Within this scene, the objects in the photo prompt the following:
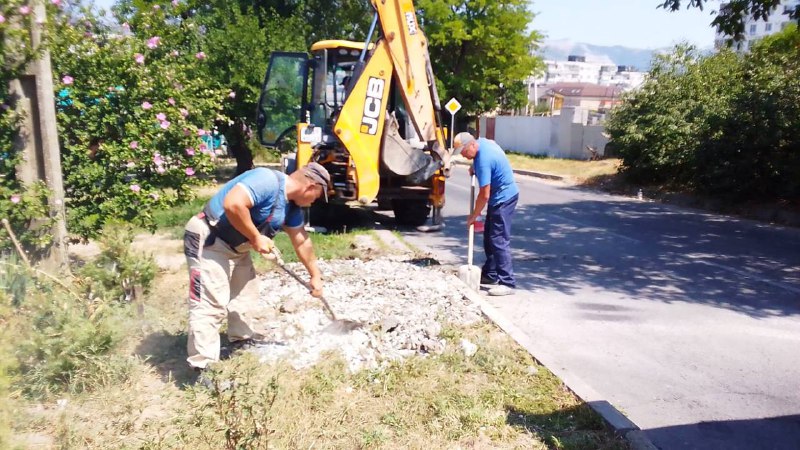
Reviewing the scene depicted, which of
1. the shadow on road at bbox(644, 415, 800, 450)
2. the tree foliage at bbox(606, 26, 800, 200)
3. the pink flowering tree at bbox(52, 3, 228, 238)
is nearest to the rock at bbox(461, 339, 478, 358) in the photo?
the shadow on road at bbox(644, 415, 800, 450)

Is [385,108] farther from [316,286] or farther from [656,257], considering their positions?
[316,286]

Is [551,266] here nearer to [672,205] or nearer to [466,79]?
[672,205]

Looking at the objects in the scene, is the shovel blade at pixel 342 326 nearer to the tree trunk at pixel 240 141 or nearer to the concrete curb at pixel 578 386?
the concrete curb at pixel 578 386

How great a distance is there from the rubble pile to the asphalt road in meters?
0.75

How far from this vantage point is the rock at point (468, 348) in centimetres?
524

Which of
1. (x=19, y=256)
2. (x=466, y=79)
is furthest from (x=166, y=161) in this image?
(x=466, y=79)

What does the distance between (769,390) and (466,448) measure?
8.02 ft

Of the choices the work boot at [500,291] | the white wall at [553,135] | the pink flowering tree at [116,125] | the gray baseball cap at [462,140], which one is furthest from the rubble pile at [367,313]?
the white wall at [553,135]

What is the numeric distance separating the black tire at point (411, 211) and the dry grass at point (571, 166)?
32.4 ft

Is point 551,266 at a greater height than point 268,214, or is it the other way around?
point 268,214

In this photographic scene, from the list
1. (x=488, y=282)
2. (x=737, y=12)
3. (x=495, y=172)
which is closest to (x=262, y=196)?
(x=495, y=172)

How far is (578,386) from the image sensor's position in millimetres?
4734

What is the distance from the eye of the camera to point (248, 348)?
5223 mm

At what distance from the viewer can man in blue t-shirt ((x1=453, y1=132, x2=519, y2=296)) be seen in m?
7.13
